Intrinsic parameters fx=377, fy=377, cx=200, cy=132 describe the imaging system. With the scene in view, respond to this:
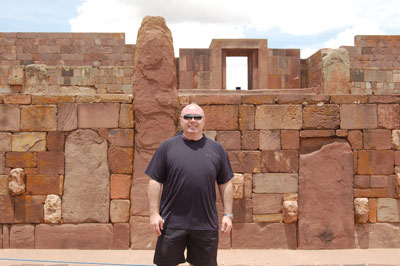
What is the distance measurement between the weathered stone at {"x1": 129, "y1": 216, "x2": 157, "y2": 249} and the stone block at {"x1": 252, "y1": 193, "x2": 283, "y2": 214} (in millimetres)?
1666

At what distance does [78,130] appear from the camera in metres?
5.87

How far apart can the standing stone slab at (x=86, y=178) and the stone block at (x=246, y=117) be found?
2163 millimetres

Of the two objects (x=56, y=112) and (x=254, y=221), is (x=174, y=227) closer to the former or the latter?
(x=254, y=221)

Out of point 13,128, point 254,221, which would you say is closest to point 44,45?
point 13,128

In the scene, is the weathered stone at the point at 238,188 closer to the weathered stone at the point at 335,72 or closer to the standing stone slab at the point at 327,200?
the standing stone slab at the point at 327,200

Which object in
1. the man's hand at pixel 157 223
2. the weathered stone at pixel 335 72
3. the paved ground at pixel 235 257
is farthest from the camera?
the weathered stone at pixel 335 72

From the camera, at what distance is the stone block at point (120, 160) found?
19.3 feet

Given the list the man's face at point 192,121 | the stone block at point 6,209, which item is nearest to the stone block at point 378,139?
the man's face at point 192,121

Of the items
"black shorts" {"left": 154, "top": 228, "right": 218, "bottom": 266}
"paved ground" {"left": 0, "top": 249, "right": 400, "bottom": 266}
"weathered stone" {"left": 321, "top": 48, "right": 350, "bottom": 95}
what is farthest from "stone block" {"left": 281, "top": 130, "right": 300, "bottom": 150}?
"weathered stone" {"left": 321, "top": 48, "right": 350, "bottom": 95}

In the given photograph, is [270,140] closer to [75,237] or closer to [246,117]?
[246,117]

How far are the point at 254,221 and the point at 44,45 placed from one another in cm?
1291

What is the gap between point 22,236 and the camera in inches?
231

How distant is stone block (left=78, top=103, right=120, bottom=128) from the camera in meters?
5.87

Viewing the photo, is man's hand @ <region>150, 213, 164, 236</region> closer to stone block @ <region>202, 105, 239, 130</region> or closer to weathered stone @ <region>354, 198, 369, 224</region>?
stone block @ <region>202, 105, 239, 130</region>
